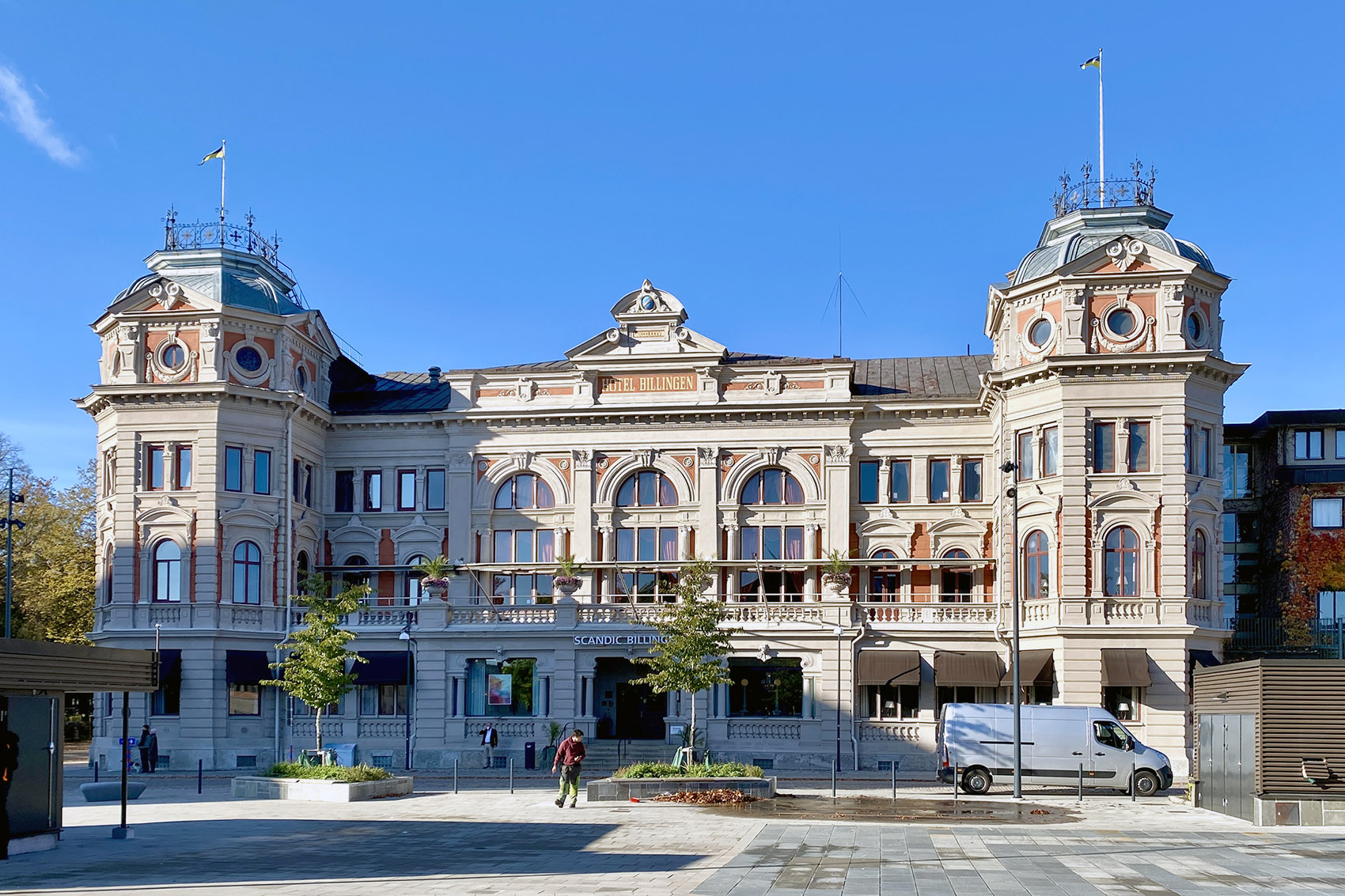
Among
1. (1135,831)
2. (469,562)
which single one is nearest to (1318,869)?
(1135,831)

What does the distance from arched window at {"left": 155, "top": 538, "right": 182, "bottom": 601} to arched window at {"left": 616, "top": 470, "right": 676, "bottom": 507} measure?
1665cm

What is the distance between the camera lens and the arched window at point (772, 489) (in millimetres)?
56156

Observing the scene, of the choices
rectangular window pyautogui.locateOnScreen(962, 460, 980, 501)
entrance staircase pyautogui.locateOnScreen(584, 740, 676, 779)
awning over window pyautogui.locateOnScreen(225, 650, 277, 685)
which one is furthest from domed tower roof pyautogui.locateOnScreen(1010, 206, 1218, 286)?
awning over window pyautogui.locateOnScreen(225, 650, 277, 685)

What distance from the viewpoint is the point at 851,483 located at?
56031mm

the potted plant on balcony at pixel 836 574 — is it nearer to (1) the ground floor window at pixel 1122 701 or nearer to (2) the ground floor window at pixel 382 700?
(1) the ground floor window at pixel 1122 701

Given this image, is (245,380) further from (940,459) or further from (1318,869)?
(1318,869)

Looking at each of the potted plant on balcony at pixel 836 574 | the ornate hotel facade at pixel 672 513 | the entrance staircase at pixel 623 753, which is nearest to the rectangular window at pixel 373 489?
the ornate hotel facade at pixel 672 513

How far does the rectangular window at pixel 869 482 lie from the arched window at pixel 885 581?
2.09 m

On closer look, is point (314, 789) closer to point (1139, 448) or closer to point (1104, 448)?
point (1104, 448)

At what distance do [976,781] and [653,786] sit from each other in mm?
9835

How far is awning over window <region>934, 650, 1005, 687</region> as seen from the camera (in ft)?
167

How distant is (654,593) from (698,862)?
3132cm

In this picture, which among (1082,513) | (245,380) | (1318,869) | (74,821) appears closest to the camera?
(1318,869)

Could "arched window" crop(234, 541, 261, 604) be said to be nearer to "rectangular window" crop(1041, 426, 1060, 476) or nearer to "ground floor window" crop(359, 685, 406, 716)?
"ground floor window" crop(359, 685, 406, 716)
